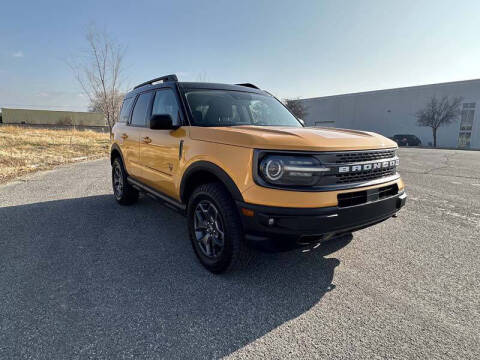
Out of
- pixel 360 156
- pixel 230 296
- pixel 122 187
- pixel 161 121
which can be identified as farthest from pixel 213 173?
pixel 122 187

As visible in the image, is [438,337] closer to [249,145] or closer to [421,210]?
[249,145]

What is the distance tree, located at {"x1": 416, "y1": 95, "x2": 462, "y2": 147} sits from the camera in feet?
123

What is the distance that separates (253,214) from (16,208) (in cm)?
484

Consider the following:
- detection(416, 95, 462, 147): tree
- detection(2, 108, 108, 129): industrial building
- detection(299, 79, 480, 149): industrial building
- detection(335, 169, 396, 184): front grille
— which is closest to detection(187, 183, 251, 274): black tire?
detection(335, 169, 396, 184): front grille

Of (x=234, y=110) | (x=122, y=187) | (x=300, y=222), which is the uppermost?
(x=234, y=110)

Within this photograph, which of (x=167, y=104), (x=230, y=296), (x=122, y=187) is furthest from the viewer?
(x=122, y=187)

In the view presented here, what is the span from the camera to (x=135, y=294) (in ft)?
8.00

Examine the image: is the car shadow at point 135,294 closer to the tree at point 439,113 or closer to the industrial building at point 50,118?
the tree at point 439,113

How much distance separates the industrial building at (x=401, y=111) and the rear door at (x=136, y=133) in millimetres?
45894

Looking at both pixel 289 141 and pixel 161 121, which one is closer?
pixel 289 141

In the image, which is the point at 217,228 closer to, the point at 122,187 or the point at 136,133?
the point at 136,133

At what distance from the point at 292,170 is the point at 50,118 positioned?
252ft

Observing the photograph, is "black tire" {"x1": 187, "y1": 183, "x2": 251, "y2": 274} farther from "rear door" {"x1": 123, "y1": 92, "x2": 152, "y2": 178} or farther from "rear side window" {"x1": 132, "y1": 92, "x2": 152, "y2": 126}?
"rear side window" {"x1": 132, "y1": 92, "x2": 152, "y2": 126}

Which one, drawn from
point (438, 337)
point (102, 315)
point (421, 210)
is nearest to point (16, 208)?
point (102, 315)
